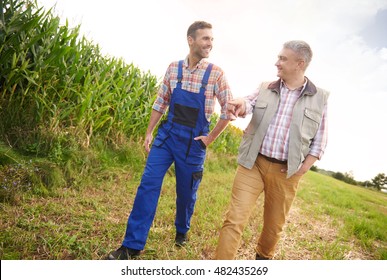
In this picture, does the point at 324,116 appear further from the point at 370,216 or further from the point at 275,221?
the point at 370,216

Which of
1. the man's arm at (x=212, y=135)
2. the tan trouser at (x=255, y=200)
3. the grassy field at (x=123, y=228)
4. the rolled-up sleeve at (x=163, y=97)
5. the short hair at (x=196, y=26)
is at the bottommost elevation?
the grassy field at (x=123, y=228)

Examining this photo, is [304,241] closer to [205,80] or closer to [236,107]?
[236,107]

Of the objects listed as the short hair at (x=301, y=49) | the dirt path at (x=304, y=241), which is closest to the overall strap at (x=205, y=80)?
the short hair at (x=301, y=49)

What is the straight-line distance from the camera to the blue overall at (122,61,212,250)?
2795 mm

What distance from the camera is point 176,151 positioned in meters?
2.93

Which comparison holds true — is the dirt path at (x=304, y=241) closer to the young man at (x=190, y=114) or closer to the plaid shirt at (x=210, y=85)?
the young man at (x=190, y=114)

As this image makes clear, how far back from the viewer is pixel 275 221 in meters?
2.93

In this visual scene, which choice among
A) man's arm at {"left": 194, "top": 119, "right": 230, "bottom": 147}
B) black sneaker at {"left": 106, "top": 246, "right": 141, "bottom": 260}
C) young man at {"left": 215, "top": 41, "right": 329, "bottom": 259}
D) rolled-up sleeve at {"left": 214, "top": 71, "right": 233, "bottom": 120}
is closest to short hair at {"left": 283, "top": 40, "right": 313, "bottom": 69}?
young man at {"left": 215, "top": 41, "right": 329, "bottom": 259}

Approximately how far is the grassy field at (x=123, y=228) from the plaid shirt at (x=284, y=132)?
4.46 ft

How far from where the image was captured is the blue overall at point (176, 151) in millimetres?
2795

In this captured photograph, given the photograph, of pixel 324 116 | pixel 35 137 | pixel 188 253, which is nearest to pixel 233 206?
pixel 188 253

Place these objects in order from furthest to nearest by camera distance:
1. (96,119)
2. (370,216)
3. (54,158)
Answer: (370,216) < (96,119) < (54,158)

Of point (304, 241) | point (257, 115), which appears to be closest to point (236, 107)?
point (257, 115)

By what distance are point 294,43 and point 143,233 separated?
2.17 m
